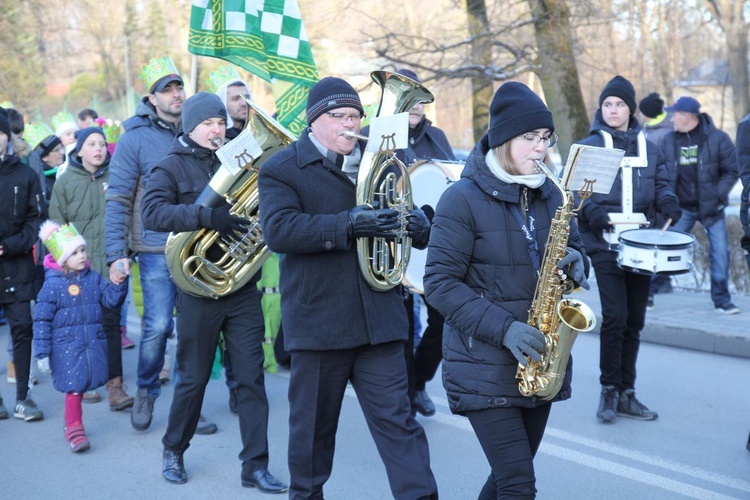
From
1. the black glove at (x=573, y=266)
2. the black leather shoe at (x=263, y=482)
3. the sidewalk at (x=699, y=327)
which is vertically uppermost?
the black glove at (x=573, y=266)

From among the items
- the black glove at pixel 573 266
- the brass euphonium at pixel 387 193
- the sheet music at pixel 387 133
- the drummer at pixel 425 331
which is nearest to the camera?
the black glove at pixel 573 266

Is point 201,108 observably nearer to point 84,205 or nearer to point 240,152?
point 240,152

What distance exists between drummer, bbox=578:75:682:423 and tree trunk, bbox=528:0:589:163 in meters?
6.73

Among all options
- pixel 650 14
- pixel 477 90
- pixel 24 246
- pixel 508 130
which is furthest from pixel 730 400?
pixel 650 14

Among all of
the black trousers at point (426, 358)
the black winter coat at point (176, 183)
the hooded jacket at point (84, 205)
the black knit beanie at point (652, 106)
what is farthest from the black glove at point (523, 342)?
the black knit beanie at point (652, 106)

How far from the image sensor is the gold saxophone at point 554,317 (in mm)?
3252

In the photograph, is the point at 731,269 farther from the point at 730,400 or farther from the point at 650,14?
the point at 650,14

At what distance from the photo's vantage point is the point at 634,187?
555cm

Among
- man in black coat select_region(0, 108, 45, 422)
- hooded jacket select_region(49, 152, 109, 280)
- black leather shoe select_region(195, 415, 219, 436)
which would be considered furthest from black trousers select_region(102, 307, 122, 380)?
black leather shoe select_region(195, 415, 219, 436)

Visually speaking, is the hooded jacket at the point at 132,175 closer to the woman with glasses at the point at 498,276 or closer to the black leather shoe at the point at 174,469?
the black leather shoe at the point at 174,469

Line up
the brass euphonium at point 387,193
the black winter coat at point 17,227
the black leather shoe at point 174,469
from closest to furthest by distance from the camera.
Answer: the brass euphonium at point 387,193 → the black leather shoe at point 174,469 → the black winter coat at point 17,227

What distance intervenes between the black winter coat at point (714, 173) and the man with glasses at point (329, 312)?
5786 millimetres

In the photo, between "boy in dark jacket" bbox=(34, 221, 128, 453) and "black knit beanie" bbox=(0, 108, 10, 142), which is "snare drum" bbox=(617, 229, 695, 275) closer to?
"boy in dark jacket" bbox=(34, 221, 128, 453)

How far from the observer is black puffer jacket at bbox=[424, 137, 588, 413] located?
330cm
